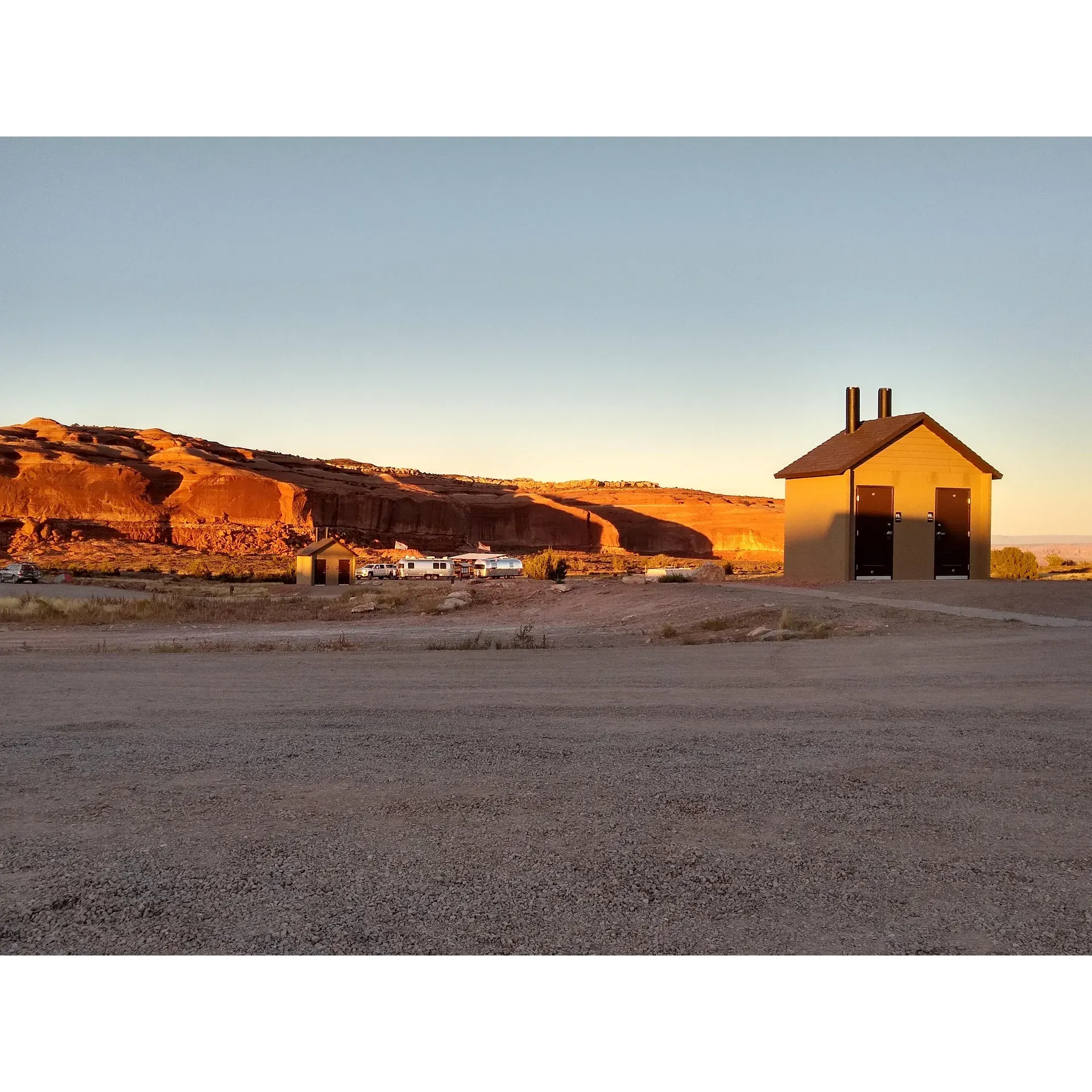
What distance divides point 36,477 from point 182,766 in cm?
8761

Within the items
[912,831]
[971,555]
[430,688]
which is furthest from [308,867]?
[971,555]

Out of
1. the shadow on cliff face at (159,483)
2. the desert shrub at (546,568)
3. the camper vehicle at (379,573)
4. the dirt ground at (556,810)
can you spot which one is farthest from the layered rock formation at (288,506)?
the dirt ground at (556,810)

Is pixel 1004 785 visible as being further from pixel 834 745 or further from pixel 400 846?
pixel 400 846

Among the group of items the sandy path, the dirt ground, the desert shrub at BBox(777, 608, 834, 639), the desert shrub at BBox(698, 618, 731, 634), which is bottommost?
the dirt ground

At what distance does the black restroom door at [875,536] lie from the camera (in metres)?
24.2

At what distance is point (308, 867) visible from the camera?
→ 486cm

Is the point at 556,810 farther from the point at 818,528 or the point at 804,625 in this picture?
the point at 818,528

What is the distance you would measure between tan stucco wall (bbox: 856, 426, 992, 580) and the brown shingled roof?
172mm

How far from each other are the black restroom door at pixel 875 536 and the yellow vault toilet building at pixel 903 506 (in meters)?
0.02

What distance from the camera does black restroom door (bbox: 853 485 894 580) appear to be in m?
24.2

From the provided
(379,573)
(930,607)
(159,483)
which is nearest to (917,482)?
(930,607)

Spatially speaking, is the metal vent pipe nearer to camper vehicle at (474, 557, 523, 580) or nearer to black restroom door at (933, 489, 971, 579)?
black restroom door at (933, 489, 971, 579)

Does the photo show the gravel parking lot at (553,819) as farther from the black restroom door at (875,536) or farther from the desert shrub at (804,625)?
the black restroom door at (875,536)

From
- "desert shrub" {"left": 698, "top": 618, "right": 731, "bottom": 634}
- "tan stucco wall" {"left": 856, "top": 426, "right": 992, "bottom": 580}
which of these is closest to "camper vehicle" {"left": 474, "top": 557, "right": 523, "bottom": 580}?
"tan stucco wall" {"left": 856, "top": 426, "right": 992, "bottom": 580}
